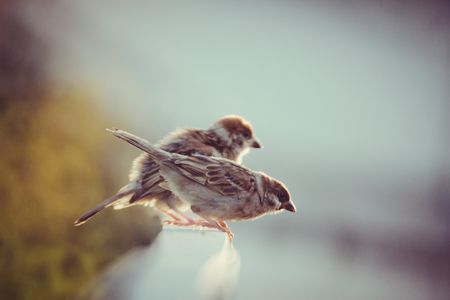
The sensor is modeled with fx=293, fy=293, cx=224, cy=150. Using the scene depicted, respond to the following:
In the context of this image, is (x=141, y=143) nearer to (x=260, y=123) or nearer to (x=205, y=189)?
(x=205, y=189)

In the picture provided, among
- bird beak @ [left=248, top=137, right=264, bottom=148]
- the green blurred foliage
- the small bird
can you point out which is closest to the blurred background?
the green blurred foliage

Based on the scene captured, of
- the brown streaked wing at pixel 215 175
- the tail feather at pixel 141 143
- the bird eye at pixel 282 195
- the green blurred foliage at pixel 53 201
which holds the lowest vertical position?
the green blurred foliage at pixel 53 201

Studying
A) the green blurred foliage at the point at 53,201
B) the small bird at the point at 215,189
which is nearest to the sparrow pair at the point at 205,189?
the small bird at the point at 215,189

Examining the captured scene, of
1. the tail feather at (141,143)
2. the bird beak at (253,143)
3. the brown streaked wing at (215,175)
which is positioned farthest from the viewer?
the bird beak at (253,143)

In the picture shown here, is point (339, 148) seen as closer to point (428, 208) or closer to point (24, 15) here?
point (428, 208)

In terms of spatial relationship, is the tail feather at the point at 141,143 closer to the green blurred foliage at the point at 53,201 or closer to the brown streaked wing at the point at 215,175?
the brown streaked wing at the point at 215,175

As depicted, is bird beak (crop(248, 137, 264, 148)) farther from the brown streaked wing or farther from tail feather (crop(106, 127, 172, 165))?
tail feather (crop(106, 127, 172, 165))

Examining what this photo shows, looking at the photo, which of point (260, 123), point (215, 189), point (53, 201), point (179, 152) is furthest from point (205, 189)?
point (260, 123)

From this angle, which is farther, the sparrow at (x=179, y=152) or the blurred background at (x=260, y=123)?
the blurred background at (x=260, y=123)
